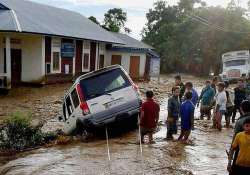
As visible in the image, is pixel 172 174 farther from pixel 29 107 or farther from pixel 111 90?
pixel 29 107

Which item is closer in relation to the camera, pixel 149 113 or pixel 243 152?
pixel 243 152

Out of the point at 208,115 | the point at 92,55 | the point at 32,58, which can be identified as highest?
the point at 92,55

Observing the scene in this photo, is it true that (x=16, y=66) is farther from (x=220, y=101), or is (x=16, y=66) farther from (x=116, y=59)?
(x=220, y=101)

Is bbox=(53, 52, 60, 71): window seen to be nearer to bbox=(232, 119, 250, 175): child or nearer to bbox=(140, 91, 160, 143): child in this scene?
bbox=(140, 91, 160, 143): child

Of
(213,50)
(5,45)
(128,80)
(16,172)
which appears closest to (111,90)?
(128,80)

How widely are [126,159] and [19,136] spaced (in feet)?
14.3

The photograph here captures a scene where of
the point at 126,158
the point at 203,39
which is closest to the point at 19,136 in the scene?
the point at 126,158

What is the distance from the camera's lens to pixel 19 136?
37.2 feet

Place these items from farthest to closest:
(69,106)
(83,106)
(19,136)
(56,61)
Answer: (56,61) < (69,106) < (19,136) < (83,106)

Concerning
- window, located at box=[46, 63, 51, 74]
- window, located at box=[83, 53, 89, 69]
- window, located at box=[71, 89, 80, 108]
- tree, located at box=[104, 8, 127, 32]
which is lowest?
window, located at box=[71, 89, 80, 108]

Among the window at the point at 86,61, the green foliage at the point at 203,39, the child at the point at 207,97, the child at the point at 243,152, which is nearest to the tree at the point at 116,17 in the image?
the green foliage at the point at 203,39

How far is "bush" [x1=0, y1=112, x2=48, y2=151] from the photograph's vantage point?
1104 centimetres

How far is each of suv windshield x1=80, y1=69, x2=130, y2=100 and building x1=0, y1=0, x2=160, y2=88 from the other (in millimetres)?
10898

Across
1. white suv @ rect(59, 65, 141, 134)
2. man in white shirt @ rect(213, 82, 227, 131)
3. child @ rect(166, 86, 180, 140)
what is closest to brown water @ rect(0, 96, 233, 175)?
child @ rect(166, 86, 180, 140)
